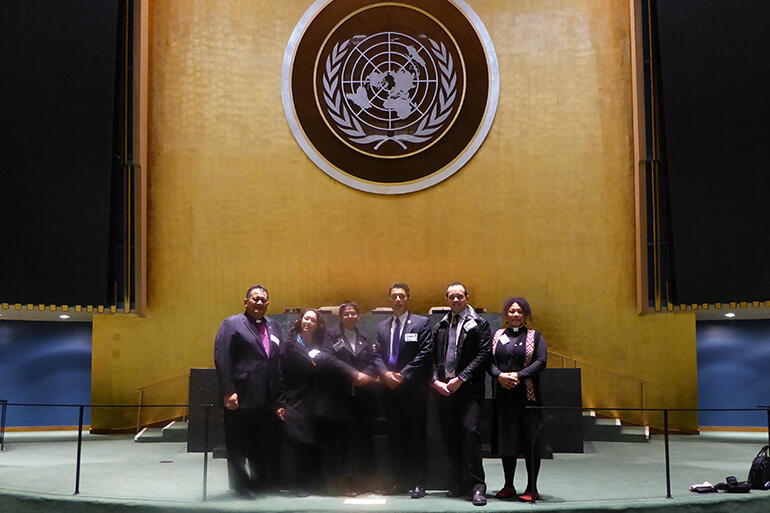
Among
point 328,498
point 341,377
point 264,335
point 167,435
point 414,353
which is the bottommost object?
point 167,435

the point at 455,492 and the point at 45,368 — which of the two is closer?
the point at 455,492

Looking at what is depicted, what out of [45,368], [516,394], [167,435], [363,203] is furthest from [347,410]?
[45,368]

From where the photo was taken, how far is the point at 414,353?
5.48 m

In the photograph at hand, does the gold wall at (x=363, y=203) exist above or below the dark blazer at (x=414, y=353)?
above

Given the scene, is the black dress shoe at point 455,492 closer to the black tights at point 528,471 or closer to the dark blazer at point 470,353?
the black tights at point 528,471

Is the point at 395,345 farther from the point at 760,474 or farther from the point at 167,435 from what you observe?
the point at 167,435

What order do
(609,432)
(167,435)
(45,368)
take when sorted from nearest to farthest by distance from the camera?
1. (609,432)
2. (167,435)
3. (45,368)

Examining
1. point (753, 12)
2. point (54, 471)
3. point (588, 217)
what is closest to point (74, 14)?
point (54, 471)

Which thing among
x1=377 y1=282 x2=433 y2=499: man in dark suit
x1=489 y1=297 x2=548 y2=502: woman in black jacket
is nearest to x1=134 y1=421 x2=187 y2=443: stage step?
x1=377 y1=282 x2=433 y2=499: man in dark suit

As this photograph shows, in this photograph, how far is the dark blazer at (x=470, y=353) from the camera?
17.5 ft

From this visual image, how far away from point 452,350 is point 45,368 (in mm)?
7162

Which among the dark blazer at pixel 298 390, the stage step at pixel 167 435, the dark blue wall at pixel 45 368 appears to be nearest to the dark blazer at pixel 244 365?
the dark blazer at pixel 298 390

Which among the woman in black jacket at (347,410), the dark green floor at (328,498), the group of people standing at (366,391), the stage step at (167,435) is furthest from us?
the stage step at (167,435)

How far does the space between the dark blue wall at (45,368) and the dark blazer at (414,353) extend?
6432 millimetres
